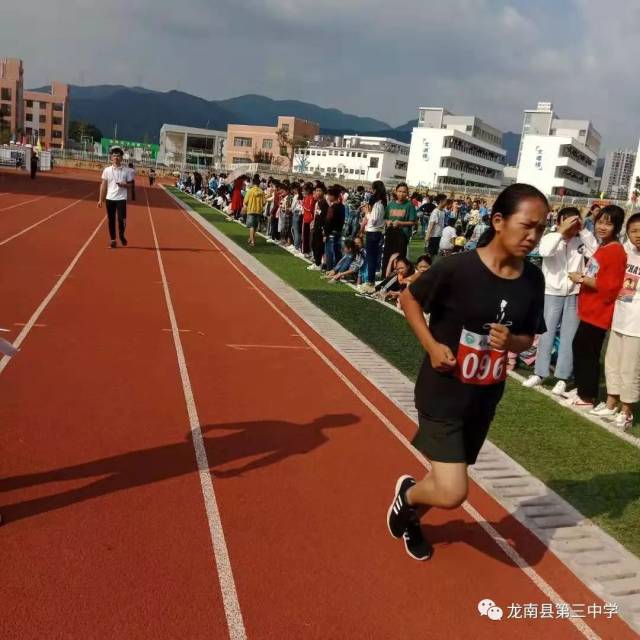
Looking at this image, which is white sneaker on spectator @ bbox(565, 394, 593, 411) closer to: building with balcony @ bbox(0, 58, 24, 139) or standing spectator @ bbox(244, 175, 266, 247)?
standing spectator @ bbox(244, 175, 266, 247)

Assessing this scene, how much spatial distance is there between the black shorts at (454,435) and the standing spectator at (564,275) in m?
3.16

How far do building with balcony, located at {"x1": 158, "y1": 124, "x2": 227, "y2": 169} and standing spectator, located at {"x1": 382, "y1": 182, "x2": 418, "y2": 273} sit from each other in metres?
115

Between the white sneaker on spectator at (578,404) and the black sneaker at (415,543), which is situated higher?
the white sneaker on spectator at (578,404)

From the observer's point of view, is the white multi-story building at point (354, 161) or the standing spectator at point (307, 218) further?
the white multi-story building at point (354, 161)

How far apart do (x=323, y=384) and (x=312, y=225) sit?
32.9 ft

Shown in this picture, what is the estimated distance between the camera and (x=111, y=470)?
423cm

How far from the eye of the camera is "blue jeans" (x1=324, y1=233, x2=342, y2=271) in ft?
45.4

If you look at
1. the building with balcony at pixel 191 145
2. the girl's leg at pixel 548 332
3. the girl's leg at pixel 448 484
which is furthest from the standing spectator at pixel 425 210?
the building with balcony at pixel 191 145

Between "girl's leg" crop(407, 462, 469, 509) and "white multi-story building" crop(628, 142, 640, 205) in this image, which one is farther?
"white multi-story building" crop(628, 142, 640, 205)

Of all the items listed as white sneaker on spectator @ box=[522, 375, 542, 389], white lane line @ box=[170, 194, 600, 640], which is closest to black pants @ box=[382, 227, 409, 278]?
white lane line @ box=[170, 194, 600, 640]

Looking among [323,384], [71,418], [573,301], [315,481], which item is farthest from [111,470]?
[573,301]

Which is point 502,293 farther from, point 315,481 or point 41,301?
point 41,301

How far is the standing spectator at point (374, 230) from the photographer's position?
1189 cm

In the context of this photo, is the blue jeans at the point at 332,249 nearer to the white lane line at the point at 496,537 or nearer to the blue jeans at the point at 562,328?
the white lane line at the point at 496,537
